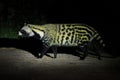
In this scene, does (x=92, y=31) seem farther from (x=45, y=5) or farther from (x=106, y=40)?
(x=45, y=5)

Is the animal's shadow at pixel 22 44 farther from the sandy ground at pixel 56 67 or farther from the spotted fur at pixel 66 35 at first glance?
the spotted fur at pixel 66 35

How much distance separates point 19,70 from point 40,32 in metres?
1.10

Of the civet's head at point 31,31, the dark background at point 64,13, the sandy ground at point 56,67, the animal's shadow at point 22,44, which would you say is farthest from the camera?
the dark background at point 64,13

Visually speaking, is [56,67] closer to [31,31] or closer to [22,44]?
[31,31]

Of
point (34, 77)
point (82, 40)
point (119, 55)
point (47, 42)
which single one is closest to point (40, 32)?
point (47, 42)

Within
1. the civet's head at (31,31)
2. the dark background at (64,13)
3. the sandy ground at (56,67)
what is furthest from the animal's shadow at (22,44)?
the civet's head at (31,31)

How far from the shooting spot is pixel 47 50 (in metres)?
7.55

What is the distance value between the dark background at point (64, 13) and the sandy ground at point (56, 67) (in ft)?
4.42

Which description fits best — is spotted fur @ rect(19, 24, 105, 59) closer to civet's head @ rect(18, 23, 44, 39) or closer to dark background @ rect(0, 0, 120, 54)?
civet's head @ rect(18, 23, 44, 39)

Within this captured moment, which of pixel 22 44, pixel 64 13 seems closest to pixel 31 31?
pixel 22 44

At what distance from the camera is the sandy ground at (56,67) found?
19.7 ft

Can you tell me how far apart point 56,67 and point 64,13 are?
94.8 inches

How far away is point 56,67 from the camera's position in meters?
6.53

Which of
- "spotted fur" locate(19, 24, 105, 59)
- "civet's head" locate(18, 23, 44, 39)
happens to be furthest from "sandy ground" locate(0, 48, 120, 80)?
"civet's head" locate(18, 23, 44, 39)
